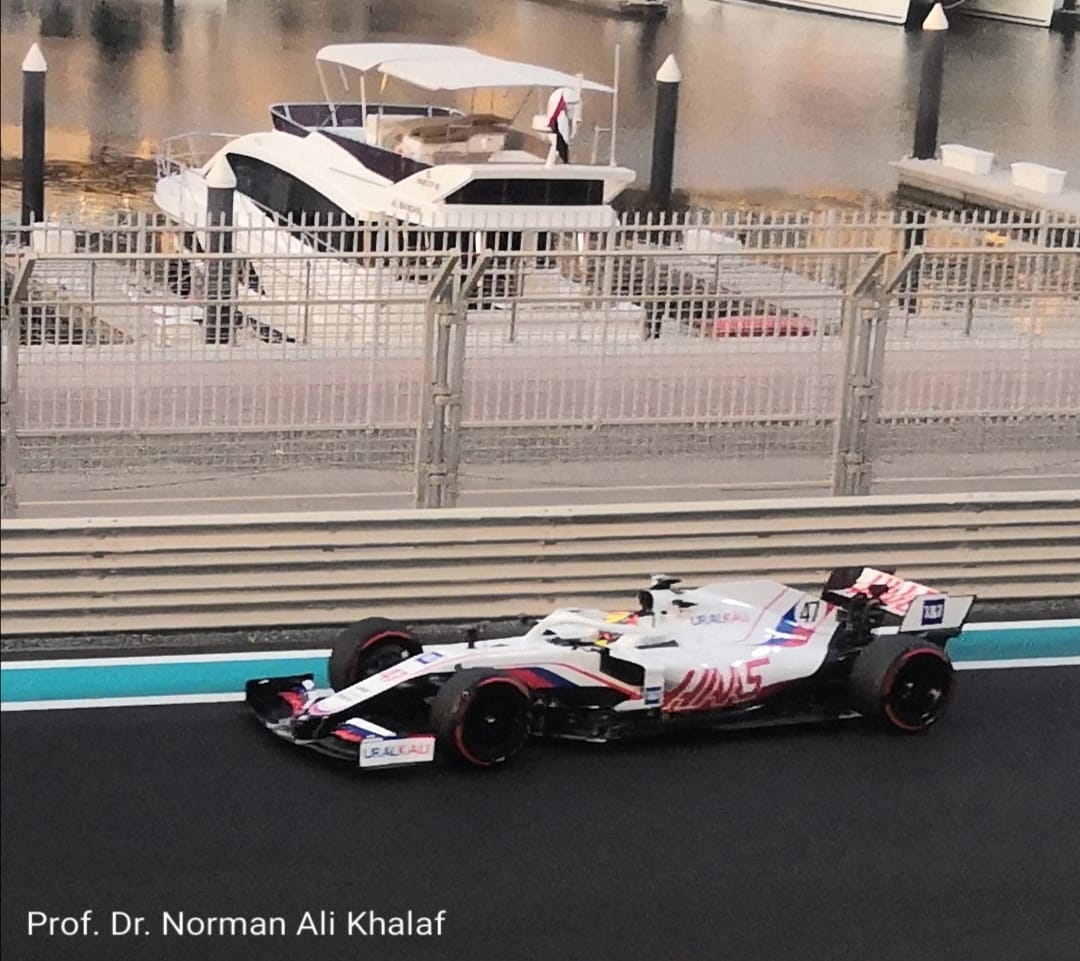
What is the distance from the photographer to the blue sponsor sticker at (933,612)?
22.8 ft

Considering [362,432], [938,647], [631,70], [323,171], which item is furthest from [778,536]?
[323,171]

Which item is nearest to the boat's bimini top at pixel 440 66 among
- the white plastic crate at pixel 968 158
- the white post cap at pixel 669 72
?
the white post cap at pixel 669 72

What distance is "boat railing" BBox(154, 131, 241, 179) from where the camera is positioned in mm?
10242

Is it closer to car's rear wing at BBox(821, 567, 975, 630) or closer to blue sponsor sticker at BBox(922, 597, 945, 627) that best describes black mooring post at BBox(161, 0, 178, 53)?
car's rear wing at BBox(821, 567, 975, 630)

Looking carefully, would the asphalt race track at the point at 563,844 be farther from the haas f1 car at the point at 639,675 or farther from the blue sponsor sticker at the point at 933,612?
the blue sponsor sticker at the point at 933,612

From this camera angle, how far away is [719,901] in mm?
5867

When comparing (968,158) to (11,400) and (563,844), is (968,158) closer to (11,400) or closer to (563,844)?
(11,400)

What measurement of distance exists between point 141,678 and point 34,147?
3.19 metres

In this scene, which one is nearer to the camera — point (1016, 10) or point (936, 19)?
point (1016, 10)

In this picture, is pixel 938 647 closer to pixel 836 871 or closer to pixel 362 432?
pixel 836 871

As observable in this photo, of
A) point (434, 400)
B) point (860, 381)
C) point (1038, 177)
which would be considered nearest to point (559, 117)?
point (1038, 177)

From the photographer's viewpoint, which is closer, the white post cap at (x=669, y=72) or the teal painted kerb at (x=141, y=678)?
the teal painted kerb at (x=141, y=678)

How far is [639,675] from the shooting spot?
6.55m

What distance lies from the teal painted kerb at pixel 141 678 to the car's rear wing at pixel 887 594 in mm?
1539
